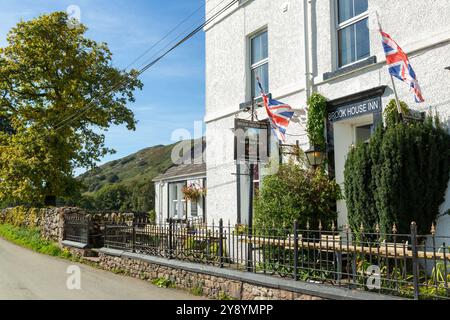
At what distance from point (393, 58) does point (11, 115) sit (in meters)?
21.3

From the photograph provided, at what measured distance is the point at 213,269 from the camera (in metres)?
8.05

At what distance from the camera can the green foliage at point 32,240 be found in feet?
51.2

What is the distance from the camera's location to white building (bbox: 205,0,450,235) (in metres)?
7.39

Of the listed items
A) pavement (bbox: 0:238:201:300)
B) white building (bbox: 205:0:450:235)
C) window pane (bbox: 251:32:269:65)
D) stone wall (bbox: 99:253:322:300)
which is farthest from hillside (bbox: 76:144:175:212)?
window pane (bbox: 251:32:269:65)

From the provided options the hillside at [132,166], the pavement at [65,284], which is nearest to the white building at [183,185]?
the pavement at [65,284]

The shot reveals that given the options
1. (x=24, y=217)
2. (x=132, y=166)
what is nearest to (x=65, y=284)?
(x=24, y=217)

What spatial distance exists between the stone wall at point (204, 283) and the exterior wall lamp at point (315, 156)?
3120mm

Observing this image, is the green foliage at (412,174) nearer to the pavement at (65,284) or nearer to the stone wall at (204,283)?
the stone wall at (204,283)

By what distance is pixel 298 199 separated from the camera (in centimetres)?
859

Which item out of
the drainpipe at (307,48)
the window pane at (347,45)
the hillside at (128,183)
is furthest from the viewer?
the hillside at (128,183)

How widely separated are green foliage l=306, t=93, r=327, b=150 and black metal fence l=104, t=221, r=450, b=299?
1918 mm

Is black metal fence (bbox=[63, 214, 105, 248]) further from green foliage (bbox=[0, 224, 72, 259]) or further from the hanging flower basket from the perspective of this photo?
the hanging flower basket
